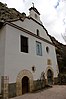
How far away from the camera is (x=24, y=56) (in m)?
11.3

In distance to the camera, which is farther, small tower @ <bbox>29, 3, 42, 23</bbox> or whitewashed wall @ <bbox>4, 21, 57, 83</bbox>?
small tower @ <bbox>29, 3, 42, 23</bbox>

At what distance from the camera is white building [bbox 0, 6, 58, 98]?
9.55m

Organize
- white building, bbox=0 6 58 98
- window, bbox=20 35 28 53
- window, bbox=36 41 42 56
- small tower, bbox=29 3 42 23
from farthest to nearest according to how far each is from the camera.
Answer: small tower, bbox=29 3 42 23
window, bbox=36 41 42 56
window, bbox=20 35 28 53
white building, bbox=0 6 58 98

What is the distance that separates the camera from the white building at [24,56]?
9.55 m

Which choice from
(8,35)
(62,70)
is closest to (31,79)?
(8,35)

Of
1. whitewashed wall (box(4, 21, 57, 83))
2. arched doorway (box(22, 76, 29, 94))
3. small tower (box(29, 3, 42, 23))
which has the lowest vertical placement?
arched doorway (box(22, 76, 29, 94))

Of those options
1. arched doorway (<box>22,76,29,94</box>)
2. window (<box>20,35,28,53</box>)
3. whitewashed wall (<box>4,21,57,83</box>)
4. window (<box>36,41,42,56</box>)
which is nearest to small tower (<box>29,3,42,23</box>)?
whitewashed wall (<box>4,21,57,83</box>)

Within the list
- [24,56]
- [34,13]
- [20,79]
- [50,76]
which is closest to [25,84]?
[20,79]

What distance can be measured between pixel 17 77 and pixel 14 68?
755 mm

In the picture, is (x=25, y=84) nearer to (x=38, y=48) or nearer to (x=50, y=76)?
(x=38, y=48)

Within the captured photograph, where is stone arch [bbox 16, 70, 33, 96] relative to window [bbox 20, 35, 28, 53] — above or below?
below

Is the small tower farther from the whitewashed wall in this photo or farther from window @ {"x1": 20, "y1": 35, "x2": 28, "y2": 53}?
window @ {"x1": 20, "y1": 35, "x2": 28, "y2": 53}

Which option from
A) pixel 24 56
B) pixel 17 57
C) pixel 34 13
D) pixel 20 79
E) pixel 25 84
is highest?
pixel 34 13

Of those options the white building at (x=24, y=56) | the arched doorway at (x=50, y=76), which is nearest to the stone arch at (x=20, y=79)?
the white building at (x=24, y=56)
